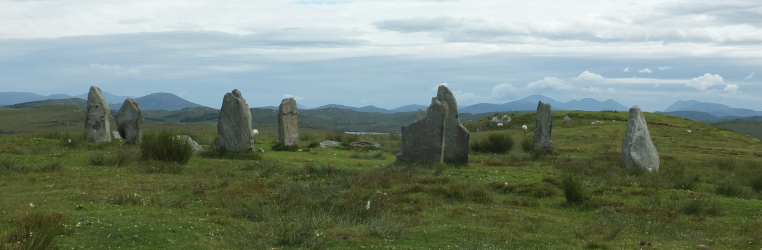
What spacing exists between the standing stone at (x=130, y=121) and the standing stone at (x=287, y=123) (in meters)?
6.02

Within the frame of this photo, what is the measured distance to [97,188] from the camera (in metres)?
13.1

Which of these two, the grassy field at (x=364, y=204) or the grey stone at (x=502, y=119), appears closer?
the grassy field at (x=364, y=204)

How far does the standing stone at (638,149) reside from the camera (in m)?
18.9

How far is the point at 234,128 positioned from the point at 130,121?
20.0ft

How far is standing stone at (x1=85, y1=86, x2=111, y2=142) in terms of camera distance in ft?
83.2

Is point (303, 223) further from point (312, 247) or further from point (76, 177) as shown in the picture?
point (76, 177)

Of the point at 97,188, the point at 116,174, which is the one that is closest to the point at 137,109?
the point at 116,174

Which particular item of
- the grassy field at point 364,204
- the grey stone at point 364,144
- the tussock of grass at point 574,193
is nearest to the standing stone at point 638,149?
the grassy field at point 364,204

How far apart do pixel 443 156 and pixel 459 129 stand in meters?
1.11

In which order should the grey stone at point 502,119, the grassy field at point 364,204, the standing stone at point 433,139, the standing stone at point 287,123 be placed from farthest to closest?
the grey stone at point 502,119
the standing stone at point 287,123
the standing stone at point 433,139
the grassy field at point 364,204

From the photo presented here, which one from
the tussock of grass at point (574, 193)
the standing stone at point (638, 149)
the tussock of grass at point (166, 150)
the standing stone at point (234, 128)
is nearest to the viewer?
the tussock of grass at point (574, 193)

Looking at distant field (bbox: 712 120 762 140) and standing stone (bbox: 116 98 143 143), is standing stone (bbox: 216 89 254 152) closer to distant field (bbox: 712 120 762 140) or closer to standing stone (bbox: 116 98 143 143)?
standing stone (bbox: 116 98 143 143)

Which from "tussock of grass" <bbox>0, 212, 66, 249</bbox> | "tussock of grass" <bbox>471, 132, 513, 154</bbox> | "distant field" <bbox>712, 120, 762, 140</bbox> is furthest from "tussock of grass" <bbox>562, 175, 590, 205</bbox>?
"distant field" <bbox>712, 120, 762, 140</bbox>

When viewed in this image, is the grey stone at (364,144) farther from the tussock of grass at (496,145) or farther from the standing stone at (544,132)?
the standing stone at (544,132)
